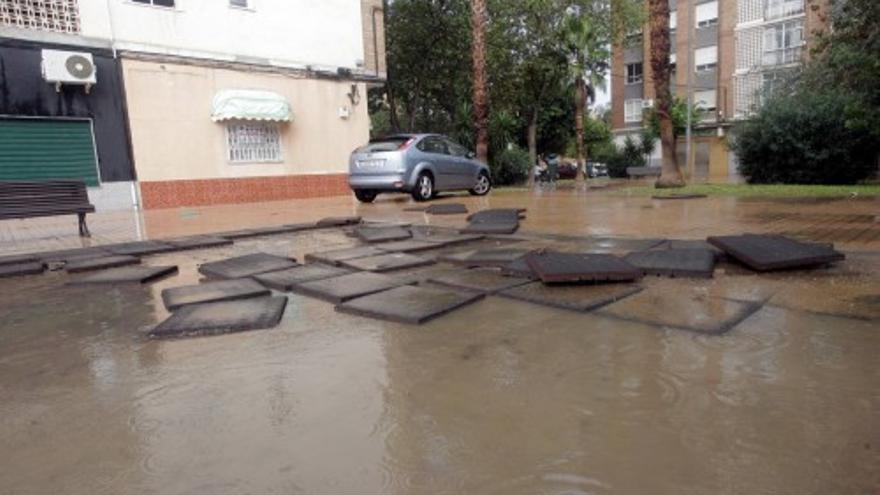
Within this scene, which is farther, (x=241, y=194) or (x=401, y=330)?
(x=241, y=194)

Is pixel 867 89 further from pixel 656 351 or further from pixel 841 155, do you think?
pixel 656 351

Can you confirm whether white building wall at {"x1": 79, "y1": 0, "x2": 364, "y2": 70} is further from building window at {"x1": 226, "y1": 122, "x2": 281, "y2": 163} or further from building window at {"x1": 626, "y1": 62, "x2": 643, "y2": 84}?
building window at {"x1": 626, "y1": 62, "x2": 643, "y2": 84}

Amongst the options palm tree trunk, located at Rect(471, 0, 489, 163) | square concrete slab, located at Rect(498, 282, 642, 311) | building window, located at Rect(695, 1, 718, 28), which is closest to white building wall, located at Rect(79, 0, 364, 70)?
palm tree trunk, located at Rect(471, 0, 489, 163)

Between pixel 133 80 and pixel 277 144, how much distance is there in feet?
13.6

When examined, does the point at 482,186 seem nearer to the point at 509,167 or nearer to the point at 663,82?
the point at 663,82

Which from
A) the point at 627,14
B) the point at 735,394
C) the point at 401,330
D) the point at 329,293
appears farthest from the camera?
the point at 627,14

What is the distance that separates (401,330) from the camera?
3.15 metres

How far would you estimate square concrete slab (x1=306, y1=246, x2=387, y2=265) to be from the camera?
5.26 m

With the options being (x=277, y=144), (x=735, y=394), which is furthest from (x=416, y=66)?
(x=735, y=394)

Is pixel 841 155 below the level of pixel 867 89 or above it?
below

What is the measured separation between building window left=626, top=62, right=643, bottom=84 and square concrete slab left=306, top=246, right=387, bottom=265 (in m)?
46.4

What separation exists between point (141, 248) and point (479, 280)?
4.32 meters

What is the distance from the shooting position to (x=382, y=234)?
6797 millimetres

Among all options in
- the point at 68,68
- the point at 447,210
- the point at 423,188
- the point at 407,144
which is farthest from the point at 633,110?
the point at 68,68
